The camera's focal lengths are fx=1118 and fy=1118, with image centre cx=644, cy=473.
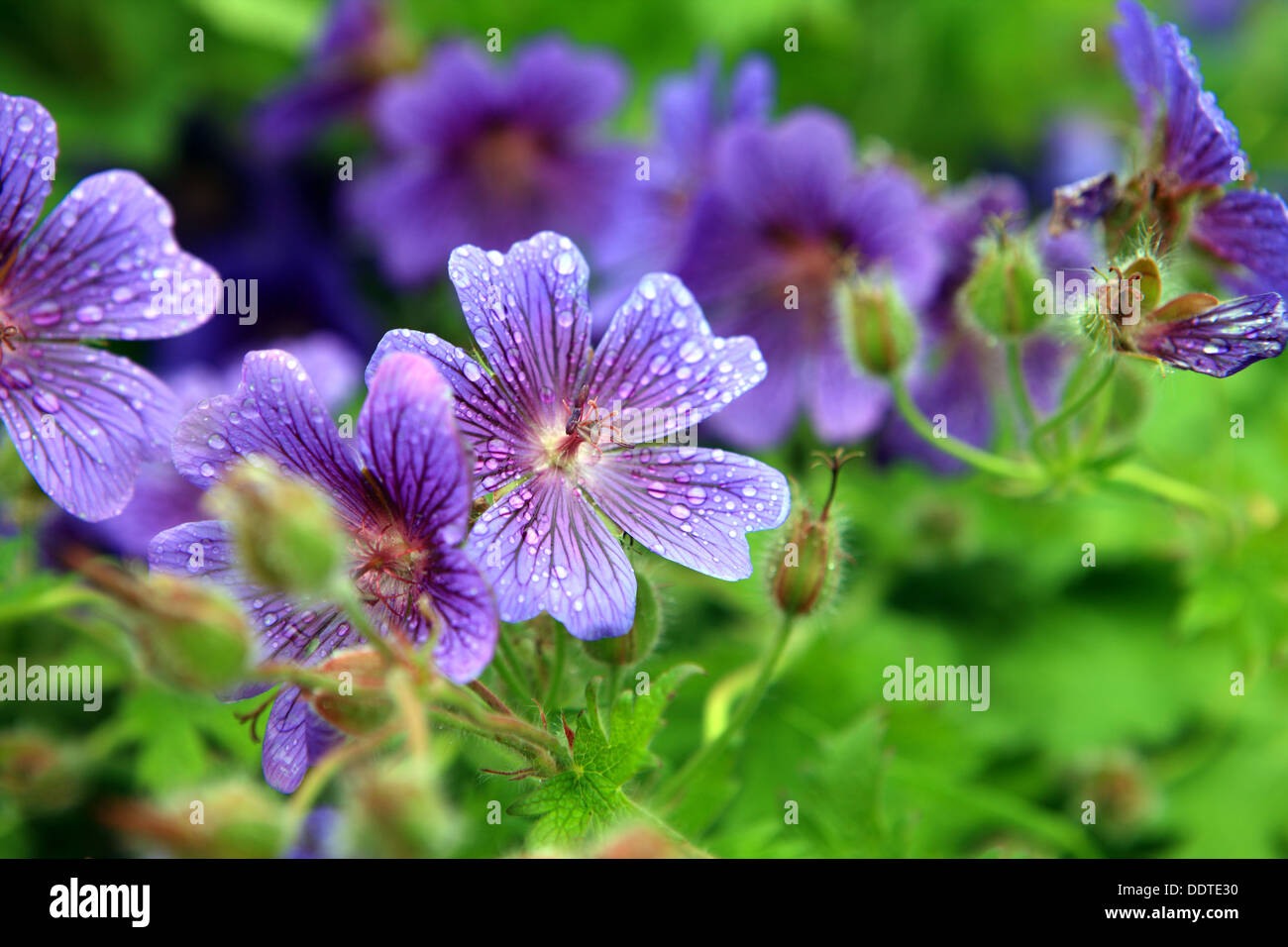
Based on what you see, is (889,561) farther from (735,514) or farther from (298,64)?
(298,64)

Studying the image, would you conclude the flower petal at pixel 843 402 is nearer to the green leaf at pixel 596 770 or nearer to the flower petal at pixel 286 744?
the green leaf at pixel 596 770

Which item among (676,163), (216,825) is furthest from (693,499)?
(676,163)

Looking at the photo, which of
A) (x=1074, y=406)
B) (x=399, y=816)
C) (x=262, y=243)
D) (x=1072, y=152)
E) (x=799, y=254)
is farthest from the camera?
(x=1072, y=152)

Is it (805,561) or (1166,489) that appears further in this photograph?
(1166,489)

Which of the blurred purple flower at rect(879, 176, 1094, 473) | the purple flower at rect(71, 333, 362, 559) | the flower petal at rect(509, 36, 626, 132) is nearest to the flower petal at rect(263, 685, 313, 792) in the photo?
the purple flower at rect(71, 333, 362, 559)

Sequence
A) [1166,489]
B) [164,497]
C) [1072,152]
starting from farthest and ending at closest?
[1072,152], [164,497], [1166,489]

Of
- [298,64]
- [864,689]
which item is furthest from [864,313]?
[298,64]

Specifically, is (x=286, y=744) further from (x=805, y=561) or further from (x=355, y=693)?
(x=805, y=561)
